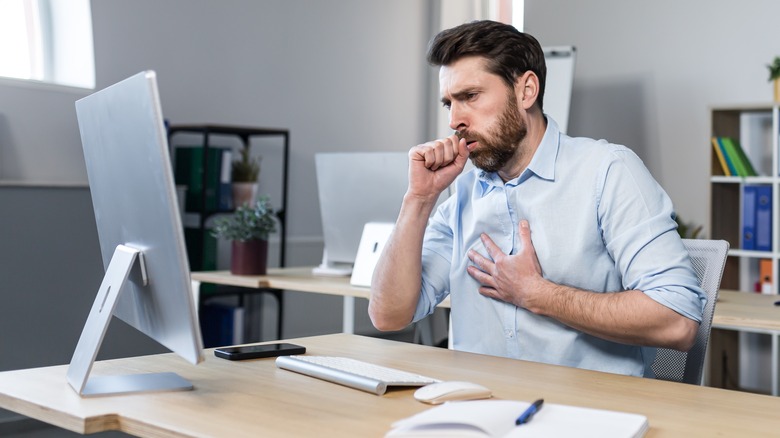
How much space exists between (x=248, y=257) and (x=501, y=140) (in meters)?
1.73

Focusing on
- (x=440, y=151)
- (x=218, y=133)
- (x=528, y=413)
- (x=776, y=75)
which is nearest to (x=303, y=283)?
(x=440, y=151)

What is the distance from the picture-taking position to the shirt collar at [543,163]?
5.89 ft

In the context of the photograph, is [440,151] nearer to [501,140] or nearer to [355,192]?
[501,140]

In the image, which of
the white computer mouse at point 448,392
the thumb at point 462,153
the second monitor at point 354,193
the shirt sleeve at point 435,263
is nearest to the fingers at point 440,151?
the thumb at point 462,153

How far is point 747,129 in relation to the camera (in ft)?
15.7

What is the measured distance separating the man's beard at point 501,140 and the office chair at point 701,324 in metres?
0.41

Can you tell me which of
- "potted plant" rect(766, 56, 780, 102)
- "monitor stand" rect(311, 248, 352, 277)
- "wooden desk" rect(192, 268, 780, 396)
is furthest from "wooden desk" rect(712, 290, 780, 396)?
"potted plant" rect(766, 56, 780, 102)

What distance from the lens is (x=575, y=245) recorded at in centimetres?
173

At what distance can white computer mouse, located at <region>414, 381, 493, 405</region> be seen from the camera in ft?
3.98

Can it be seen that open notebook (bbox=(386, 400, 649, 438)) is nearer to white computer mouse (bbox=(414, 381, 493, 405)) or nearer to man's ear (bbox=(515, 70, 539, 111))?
white computer mouse (bbox=(414, 381, 493, 405))

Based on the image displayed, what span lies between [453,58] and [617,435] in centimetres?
106

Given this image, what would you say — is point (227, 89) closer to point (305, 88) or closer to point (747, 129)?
point (305, 88)

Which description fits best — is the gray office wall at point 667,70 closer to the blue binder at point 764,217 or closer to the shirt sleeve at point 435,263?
the blue binder at point 764,217

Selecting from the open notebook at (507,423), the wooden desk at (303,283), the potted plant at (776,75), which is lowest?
the wooden desk at (303,283)
